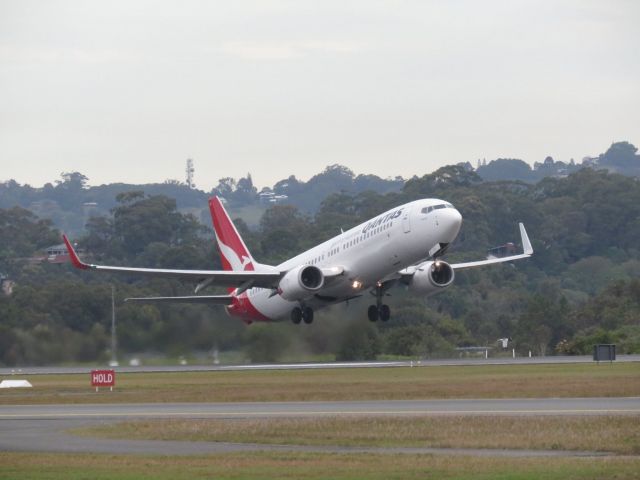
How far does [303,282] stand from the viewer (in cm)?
5962

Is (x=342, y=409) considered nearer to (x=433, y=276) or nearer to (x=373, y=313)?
(x=433, y=276)

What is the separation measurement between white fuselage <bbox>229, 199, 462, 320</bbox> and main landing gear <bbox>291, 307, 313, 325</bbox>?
39 cm

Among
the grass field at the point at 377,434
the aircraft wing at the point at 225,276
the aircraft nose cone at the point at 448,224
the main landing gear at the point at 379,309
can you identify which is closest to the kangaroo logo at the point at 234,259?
the aircraft wing at the point at 225,276

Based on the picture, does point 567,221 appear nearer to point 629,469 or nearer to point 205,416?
point 205,416

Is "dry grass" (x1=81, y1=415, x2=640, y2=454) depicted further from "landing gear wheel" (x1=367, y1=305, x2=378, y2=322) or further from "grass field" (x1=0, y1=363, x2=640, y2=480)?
"landing gear wheel" (x1=367, y1=305, x2=378, y2=322)

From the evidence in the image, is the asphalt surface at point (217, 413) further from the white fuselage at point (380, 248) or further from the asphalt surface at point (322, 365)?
the asphalt surface at point (322, 365)

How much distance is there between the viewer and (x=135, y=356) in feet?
213

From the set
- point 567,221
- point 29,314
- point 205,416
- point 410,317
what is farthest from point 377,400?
point 567,221

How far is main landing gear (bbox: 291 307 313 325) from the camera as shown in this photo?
204 feet

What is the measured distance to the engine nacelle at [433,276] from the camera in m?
59.9

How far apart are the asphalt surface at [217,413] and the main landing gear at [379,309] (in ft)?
67.6

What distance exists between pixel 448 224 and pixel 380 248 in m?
3.48

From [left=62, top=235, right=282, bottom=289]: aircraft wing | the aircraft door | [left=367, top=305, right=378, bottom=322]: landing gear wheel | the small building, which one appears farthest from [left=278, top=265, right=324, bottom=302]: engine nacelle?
the small building

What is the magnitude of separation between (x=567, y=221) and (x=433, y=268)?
108343 mm
